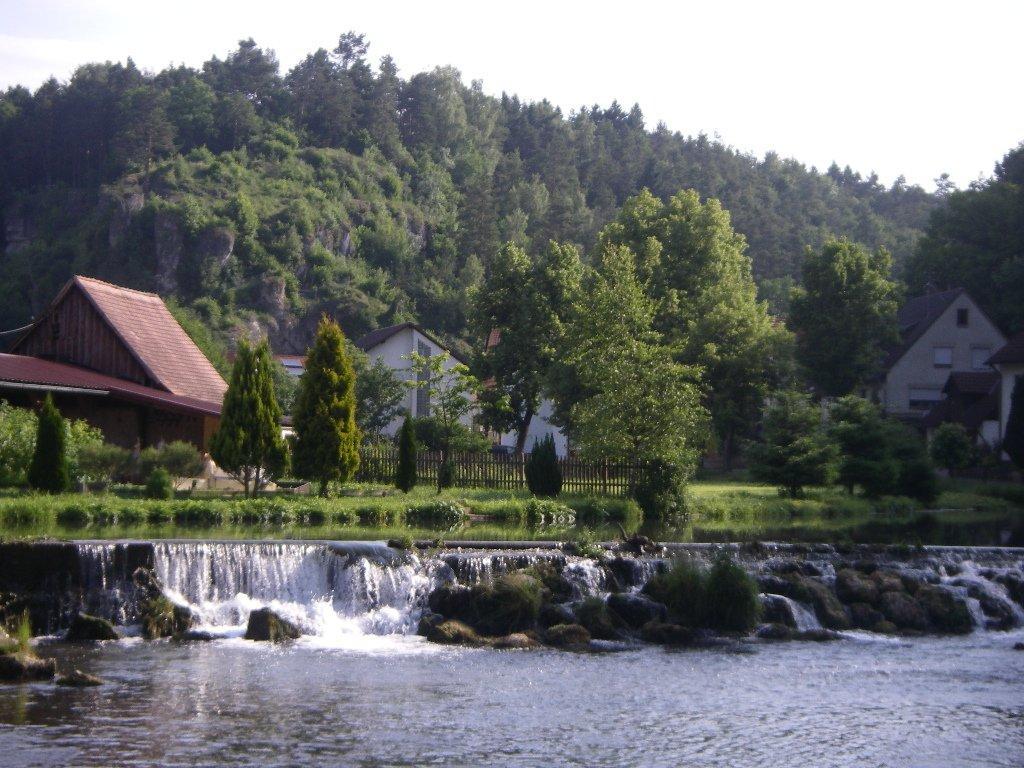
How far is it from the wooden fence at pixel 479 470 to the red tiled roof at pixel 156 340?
6.17 metres

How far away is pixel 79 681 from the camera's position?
687 inches

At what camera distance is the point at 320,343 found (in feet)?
116

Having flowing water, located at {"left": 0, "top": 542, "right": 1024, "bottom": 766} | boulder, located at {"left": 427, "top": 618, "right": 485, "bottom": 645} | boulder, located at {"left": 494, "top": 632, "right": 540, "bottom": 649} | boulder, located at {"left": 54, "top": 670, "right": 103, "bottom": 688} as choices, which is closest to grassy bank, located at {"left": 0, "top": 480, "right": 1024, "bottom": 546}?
flowing water, located at {"left": 0, "top": 542, "right": 1024, "bottom": 766}

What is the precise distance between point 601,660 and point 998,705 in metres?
6.23

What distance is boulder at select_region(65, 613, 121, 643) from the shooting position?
21391 mm

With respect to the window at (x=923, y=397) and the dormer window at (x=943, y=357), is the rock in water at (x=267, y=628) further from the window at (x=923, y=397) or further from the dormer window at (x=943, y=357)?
the dormer window at (x=943, y=357)

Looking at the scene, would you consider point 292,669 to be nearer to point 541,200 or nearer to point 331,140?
point 541,200

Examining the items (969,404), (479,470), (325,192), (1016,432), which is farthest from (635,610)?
(325,192)

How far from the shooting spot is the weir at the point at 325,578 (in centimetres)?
2250

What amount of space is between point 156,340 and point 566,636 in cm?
2630

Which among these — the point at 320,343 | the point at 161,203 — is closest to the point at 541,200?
the point at 161,203

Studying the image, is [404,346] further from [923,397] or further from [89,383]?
[89,383]

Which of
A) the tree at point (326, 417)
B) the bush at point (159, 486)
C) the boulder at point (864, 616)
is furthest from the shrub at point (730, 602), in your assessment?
the bush at point (159, 486)

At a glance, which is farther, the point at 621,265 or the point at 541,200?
the point at 541,200
